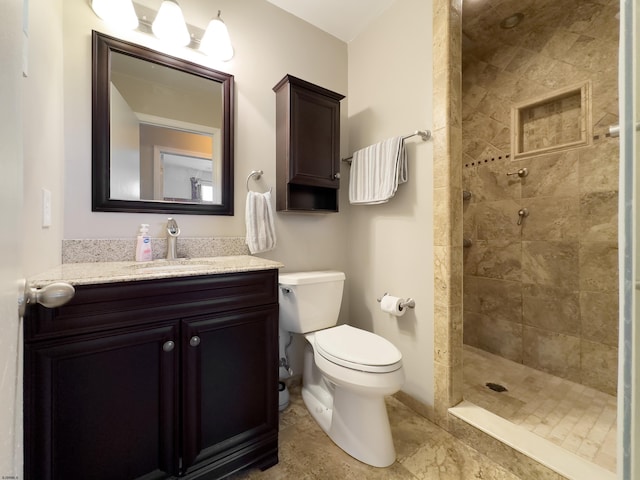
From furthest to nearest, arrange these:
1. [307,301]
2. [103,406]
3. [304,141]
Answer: [304,141] → [307,301] → [103,406]

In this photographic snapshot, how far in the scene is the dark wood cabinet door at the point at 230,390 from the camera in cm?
98

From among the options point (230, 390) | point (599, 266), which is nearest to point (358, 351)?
point (230, 390)

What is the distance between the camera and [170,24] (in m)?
1.32

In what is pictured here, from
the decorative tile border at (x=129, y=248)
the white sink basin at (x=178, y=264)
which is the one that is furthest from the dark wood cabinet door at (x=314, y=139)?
the white sink basin at (x=178, y=264)

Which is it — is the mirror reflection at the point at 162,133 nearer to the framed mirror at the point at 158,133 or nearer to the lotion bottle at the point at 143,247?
the framed mirror at the point at 158,133

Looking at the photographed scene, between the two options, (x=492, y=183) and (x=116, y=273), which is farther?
(x=492, y=183)

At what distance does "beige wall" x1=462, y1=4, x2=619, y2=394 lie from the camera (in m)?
1.67

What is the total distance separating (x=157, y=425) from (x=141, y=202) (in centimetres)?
98

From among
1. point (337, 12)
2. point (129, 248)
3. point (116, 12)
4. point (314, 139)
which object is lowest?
point (129, 248)

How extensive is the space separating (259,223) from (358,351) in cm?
88

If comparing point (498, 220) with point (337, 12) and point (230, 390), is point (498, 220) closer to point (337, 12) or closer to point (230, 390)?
point (337, 12)

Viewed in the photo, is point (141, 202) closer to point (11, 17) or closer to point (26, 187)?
point (26, 187)

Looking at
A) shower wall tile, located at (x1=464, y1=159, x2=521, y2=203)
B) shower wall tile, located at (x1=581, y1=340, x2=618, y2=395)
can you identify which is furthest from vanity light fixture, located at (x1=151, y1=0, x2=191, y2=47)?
shower wall tile, located at (x1=581, y1=340, x2=618, y2=395)

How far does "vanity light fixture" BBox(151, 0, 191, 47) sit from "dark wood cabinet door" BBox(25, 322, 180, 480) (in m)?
1.43
